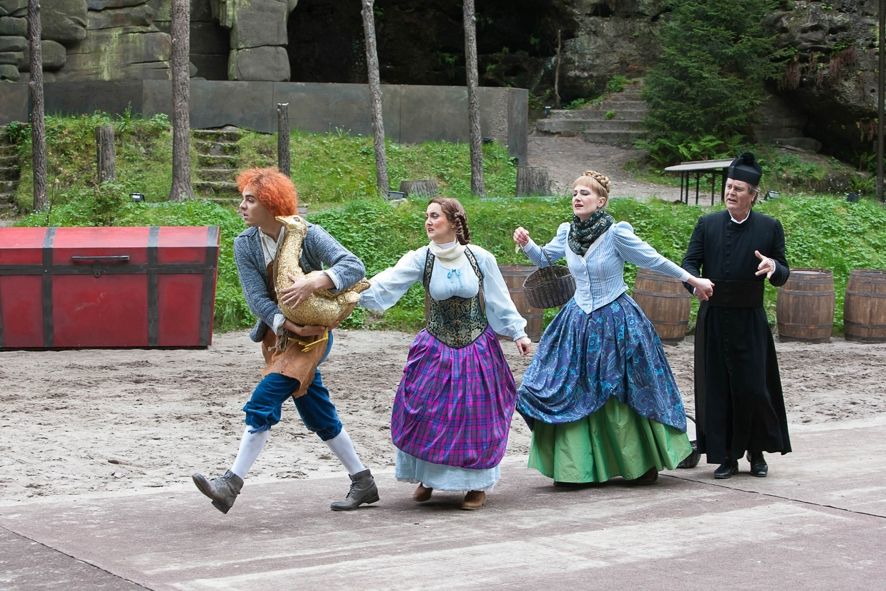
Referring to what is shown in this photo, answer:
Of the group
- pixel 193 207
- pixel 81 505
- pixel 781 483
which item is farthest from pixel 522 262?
pixel 81 505

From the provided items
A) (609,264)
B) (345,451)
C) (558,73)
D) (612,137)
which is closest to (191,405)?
(345,451)

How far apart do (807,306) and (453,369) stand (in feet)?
27.4

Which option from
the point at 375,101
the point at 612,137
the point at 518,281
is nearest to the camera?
the point at 518,281

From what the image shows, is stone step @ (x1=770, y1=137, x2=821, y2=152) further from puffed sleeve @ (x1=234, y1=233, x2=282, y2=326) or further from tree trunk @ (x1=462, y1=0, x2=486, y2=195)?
puffed sleeve @ (x1=234, y1=233, x2=282, y2=326)

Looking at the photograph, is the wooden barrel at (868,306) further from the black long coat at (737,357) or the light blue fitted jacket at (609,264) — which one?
the light blue fitted jacket at (609,264)

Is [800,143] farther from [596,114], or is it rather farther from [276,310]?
[276,310]

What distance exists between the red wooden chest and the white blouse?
5.86 metres

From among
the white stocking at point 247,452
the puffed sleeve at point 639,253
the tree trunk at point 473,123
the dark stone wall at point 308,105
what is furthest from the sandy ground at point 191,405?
the dark stone wall at point 308,105

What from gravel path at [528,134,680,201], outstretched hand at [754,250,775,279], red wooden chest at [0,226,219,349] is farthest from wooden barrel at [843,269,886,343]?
gravel path at [528,134,680,201]

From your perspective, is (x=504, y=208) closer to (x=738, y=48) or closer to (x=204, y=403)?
(x=204, y=403)

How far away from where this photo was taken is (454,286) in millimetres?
6656

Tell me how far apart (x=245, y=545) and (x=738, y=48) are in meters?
23.2

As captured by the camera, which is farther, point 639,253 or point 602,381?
point 639,253

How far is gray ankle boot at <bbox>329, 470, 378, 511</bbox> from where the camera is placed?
645 cm
